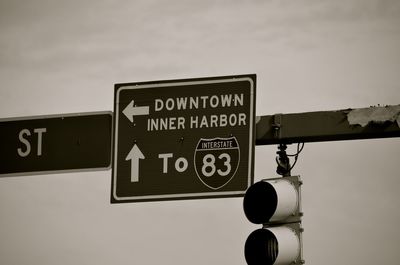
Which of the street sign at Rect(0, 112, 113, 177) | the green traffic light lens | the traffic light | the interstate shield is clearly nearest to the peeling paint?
the traffic light

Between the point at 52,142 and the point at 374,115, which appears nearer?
the point at 374,115

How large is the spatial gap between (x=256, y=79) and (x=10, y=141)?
2.61 m

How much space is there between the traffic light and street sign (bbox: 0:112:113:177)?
6.81 feet

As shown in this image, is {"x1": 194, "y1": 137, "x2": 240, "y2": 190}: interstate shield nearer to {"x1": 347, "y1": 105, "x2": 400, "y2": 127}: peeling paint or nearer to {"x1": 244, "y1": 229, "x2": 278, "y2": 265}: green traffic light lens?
{"x1": 244, "y1": 229, "x2": 278, "y2": 265}: green traffic light lens

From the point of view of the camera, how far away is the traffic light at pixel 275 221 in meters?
8.99

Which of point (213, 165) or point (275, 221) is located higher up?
point (213, 165)

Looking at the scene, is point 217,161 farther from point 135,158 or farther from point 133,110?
point 133,110

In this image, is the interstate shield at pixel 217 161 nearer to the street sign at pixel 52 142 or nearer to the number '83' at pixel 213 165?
the number '83' at pixel 213 165

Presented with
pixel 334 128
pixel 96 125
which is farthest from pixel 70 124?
pixel 334 128

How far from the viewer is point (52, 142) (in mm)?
10984

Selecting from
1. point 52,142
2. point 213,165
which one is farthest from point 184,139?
point 52,142

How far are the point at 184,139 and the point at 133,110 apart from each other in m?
0.61

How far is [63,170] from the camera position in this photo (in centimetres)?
1088

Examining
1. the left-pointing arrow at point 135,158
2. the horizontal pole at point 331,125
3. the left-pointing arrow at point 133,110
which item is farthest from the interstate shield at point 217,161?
the left-pointing arrow at point 133,110
